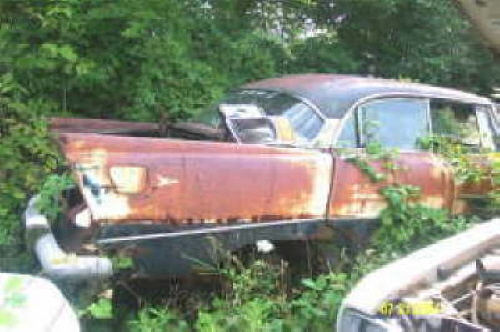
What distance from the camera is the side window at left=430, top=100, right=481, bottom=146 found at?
5922 millimetres

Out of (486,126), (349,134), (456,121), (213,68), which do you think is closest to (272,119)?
(349,134)

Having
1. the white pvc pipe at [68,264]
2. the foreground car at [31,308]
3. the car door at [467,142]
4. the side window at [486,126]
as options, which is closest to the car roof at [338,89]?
the car door at [467,142]

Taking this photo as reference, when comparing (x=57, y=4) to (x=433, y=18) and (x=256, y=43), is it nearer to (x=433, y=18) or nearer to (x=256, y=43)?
(x=256, y=43)

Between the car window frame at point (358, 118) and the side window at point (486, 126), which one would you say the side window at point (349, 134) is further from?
the side window at point (486, 126)

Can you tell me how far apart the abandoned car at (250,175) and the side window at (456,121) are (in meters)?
0.01

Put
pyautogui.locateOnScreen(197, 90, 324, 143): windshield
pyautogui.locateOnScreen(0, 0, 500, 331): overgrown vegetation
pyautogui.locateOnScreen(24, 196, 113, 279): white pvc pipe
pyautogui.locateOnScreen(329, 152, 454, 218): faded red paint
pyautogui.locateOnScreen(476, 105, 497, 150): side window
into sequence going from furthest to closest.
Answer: pyautogui.locateOnScreen(476, 105, 497, 150): side window, pyautogui.locateOnScreen(197, 90, 324, 143): windshield, pyautogui.locateOnScreen(329, 152, 454, 218): faded red paint, pyautogui.locateOnScreen(0, 0, 500, 331): overgrown vegetation, pyautogui.locateOnScreen(24, 196, 113, 279): white pvc pipe

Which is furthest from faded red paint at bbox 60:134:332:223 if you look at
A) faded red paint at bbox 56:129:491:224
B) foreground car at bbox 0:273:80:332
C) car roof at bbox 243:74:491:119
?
foreground car at bbox 0:273:80:332

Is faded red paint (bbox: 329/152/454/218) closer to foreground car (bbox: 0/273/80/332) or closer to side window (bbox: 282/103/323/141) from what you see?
side window (bbox: 282/103/323/141)

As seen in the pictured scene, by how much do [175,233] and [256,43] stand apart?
19.6 ft

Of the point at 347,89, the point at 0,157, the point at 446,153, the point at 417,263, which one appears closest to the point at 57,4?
the point at 0,157

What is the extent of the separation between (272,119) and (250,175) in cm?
68

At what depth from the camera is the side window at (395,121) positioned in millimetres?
5504

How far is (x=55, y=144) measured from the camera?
480cm

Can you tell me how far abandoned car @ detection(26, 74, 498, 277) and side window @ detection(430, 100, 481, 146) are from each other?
12mm
